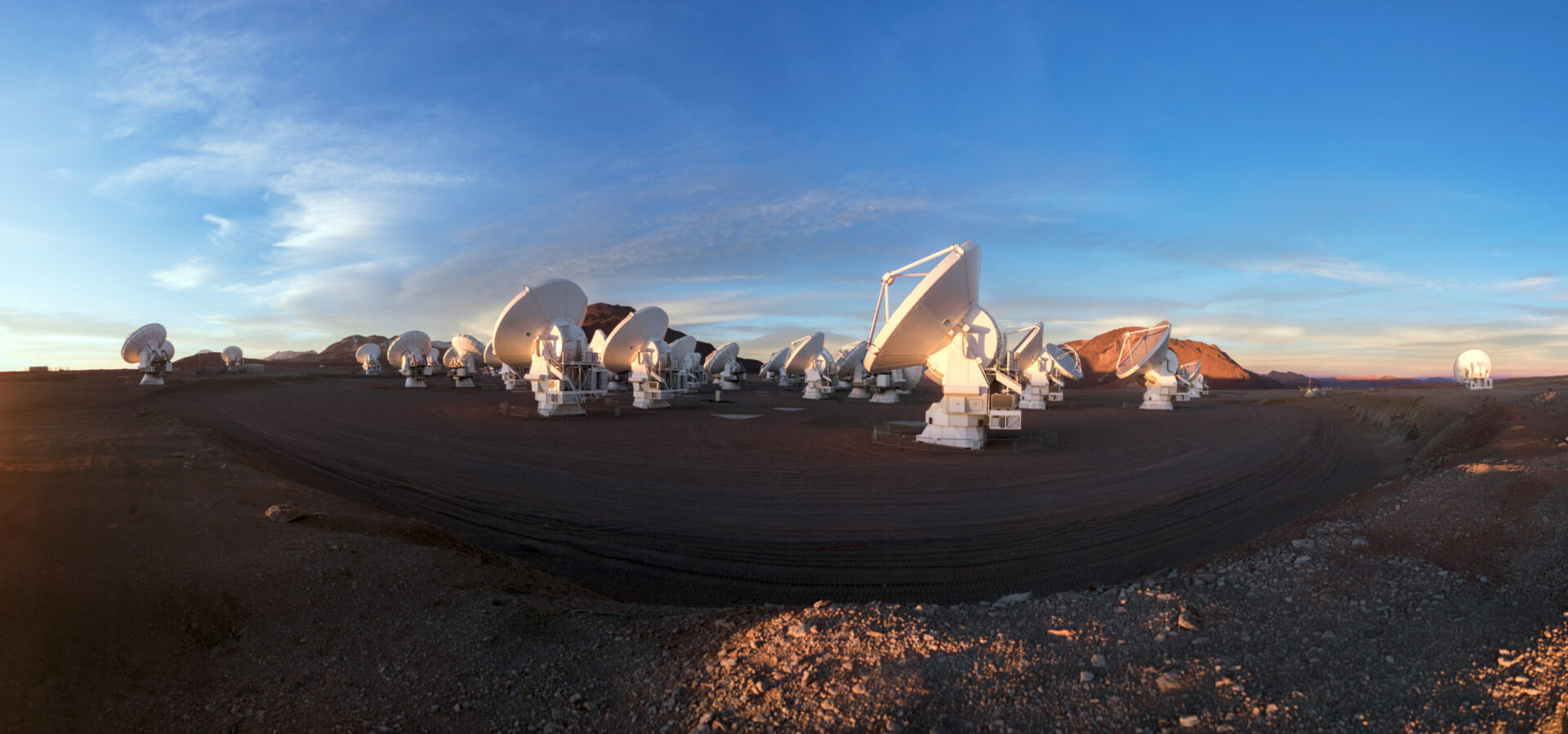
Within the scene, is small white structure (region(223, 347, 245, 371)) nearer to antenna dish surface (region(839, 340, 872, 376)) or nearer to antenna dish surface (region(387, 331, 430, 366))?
antenna dish surface (region(387, 331, 430, 366))

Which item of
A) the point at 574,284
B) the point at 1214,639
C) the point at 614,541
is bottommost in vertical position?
the point at 614,541

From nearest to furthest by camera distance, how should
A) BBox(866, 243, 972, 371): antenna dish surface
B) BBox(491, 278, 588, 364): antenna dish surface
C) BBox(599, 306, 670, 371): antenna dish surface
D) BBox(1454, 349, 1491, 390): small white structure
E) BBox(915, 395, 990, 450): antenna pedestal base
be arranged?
BBox(866, 243, 972, 371): antenna dish surface < BBox(915, 395, 990, 450): antenna pedestal base < BBox(491, 278, 588, 364): antenna dish surface < BBox(599, 306, 670, 371): antenna dish surface < BBox(1454, 349, 1491, 390): small white structure

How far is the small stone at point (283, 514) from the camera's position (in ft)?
29.3

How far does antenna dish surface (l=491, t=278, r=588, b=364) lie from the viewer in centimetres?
3381

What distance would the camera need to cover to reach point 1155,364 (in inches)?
1871

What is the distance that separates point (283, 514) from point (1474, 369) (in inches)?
3312

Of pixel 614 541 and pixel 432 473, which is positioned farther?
pixel 432 473

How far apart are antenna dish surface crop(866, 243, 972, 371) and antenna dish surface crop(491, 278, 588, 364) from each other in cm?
1937

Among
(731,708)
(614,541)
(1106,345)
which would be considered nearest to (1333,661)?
(731,708)

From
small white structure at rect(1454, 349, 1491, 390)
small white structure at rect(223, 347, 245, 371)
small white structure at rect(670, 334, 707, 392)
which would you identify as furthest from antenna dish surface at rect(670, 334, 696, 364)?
small white structure at rect(223, 347, 245, 371)

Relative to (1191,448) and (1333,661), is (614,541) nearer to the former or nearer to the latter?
(1333,661)

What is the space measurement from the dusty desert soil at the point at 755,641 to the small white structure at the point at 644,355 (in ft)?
109

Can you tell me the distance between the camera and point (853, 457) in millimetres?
21125

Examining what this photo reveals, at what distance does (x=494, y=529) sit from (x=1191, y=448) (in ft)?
79.1
